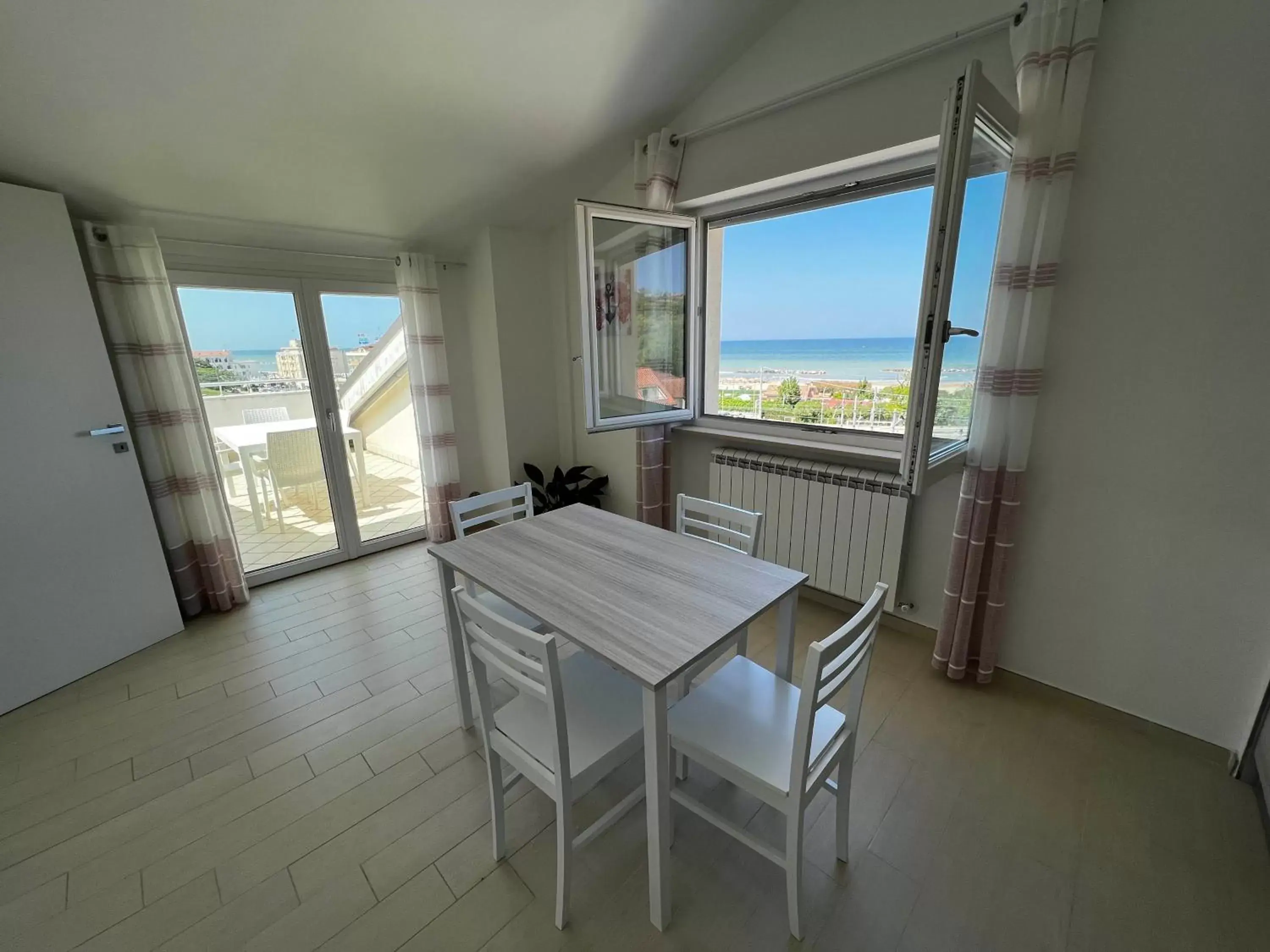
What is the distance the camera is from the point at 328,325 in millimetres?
3186

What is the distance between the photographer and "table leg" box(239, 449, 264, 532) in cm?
308

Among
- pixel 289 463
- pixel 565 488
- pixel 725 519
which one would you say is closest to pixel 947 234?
pixel 725 519

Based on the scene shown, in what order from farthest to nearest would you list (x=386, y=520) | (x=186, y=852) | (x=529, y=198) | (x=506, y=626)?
1. (x=386, y=520)
2. (x=529, y=198)
3. (x=186, y=852)
4. (x=506, y=626)

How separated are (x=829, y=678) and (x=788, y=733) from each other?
13.7 inches

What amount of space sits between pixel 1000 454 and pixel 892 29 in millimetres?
1710

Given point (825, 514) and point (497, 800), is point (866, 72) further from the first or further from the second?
point (497, 800)

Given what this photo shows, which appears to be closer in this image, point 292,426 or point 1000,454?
point 1000,454

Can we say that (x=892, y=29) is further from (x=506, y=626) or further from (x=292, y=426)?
(x=292, y=426)

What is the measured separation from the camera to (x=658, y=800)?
1140 millimetres

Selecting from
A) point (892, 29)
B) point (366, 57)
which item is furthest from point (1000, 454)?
point (366, 57)

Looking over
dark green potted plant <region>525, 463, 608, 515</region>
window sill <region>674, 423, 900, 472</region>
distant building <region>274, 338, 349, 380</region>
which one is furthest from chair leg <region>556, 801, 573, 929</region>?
distant building <region>274, 338, 349, 380</region>

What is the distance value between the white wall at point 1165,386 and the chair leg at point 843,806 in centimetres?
132

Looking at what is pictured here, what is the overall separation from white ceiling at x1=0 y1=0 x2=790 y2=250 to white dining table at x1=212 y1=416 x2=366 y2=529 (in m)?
1.19

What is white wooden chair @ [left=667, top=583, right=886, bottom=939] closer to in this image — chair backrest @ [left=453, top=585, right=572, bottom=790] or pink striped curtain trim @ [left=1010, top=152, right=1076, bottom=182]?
chair backrest @ [left=453, top=585, right=572, bottom=790]
